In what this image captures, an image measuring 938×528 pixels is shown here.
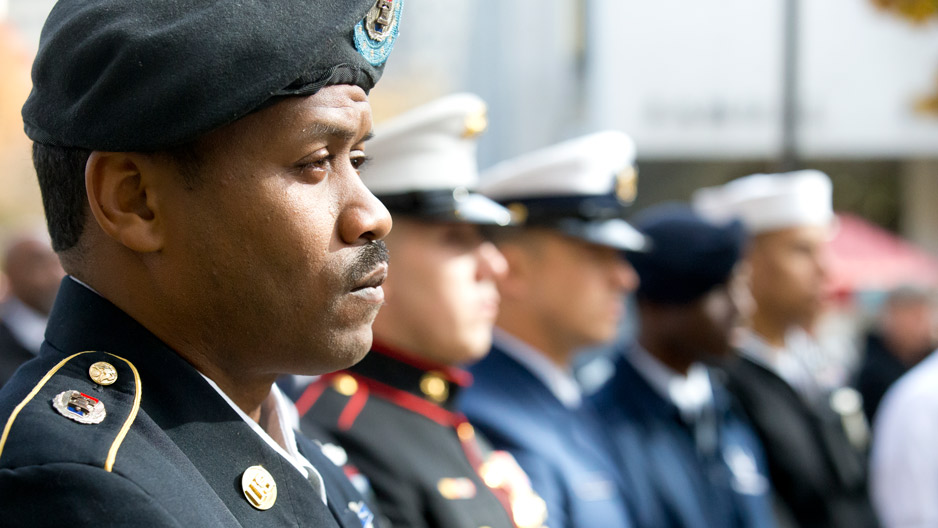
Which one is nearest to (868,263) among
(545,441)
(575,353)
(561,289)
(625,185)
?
(625,185)

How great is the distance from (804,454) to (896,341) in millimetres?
4076

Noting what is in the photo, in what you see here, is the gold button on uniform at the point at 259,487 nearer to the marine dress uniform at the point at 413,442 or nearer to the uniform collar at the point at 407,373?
the marine dress uniform at the point at 413,442

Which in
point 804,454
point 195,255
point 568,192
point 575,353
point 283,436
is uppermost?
point 195,255

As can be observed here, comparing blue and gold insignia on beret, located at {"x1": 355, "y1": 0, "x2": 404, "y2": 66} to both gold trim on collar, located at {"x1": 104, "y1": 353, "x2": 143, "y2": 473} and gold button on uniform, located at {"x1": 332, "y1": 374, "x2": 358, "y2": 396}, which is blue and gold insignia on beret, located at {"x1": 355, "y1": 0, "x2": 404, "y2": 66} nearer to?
gold trim on collar, located at {"x1": 104, "y1": 353, "x2": 143, "y2": 473}

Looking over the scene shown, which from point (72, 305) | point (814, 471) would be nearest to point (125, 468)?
point (72, 305)

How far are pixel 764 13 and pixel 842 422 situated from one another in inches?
211

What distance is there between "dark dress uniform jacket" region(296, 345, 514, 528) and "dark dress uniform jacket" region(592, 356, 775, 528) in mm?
1586

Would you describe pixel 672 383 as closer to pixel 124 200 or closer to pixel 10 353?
pixel 10 353

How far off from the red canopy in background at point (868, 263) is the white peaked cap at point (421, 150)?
7960 mm

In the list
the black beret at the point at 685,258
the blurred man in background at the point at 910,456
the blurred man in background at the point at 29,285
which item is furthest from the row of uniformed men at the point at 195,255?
the blurred man in background at the point at 29,285

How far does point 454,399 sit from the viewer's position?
2.94 metres

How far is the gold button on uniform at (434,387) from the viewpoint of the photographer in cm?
284

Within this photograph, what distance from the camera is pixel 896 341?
8.68 m

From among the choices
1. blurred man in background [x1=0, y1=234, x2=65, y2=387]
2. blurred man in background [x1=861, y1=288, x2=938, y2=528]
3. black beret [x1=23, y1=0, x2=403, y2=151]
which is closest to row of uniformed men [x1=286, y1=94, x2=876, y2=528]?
blurred man in background [x1=861, y1=288, x2=938, y2=528]
